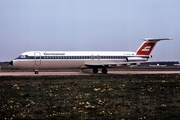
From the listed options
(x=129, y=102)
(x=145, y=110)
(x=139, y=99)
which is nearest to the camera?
(x=145, y=110)

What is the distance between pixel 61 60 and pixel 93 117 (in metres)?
27.8

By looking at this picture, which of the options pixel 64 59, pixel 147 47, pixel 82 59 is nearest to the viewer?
pixel 64 59

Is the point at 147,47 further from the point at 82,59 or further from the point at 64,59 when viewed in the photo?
the point at 64,59

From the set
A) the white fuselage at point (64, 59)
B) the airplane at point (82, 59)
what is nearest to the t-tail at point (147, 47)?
the airplane at point (82, 59)

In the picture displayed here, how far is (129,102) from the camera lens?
11.8 m

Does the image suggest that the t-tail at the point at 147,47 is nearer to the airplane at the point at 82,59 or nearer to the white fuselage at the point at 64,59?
the airplane at the point at 82,59

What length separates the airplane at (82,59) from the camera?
34.9 metres

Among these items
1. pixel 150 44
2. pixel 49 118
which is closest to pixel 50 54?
pixel 150 44

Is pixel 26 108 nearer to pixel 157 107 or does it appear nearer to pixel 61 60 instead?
pixel 157 107

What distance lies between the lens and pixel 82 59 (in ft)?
125

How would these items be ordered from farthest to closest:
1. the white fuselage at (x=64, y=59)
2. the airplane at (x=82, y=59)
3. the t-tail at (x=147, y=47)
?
the t-tail at (x=147, y=47)
the airplane at (x=82, y=59)
the white fuselage at (x=64, y=59)

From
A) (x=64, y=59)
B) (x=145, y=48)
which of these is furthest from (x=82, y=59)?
(x=145, y=48)

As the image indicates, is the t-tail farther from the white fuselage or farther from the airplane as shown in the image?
the white fuselage

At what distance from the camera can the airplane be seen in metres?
34.9
